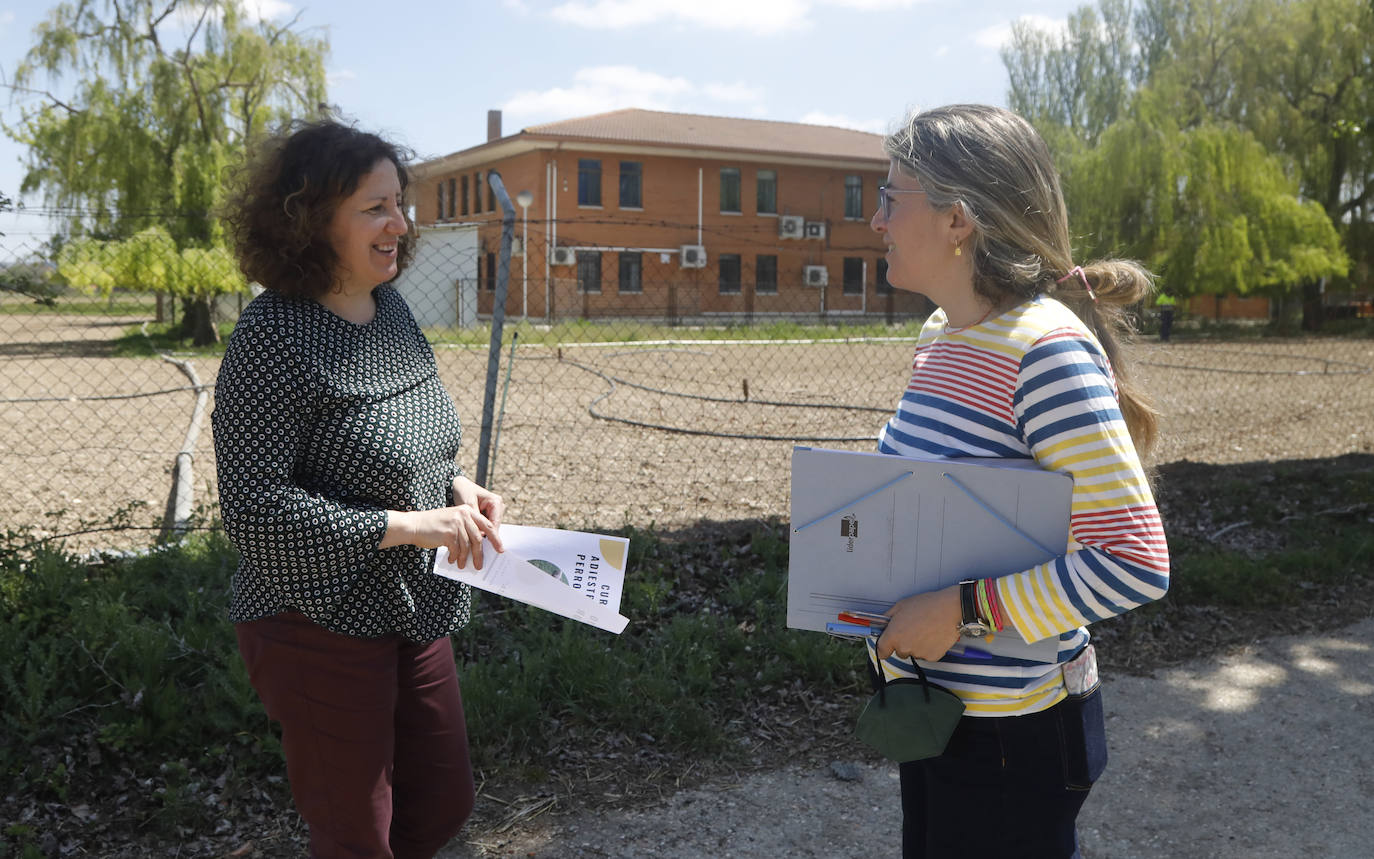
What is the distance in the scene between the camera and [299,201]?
2.28 meters

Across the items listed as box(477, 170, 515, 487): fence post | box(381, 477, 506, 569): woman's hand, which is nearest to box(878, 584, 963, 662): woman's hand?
box(381, 477, 506, 569): woman's hand

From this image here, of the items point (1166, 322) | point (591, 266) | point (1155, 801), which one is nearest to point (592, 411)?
point (1155, 801)

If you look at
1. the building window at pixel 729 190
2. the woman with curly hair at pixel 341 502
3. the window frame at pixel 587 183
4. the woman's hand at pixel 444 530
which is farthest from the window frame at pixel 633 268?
the woman's hand at pixel 444 530

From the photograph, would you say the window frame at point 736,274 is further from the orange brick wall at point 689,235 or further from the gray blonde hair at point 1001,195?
the gray blonde hair at point 1001,195

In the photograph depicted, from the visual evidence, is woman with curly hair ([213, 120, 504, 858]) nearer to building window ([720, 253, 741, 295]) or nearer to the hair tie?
the hair tie

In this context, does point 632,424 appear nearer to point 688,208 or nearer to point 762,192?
point 688,208

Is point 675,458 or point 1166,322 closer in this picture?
point 675,458

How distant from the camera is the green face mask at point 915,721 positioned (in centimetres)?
180

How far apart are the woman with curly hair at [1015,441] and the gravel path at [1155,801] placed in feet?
5.25

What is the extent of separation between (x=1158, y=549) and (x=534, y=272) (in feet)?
111

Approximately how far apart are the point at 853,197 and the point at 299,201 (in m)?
43.9

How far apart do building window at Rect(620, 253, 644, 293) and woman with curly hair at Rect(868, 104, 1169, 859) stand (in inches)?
1453

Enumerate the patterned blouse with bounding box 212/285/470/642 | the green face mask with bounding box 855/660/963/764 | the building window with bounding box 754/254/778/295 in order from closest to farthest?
the green face mask with bounding box 855/660/963/764
the patterned blouse with bounding box 212/285/470/642
the building window with bounding box 754/254/778/295

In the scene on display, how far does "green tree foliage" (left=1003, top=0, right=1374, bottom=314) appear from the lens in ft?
102
